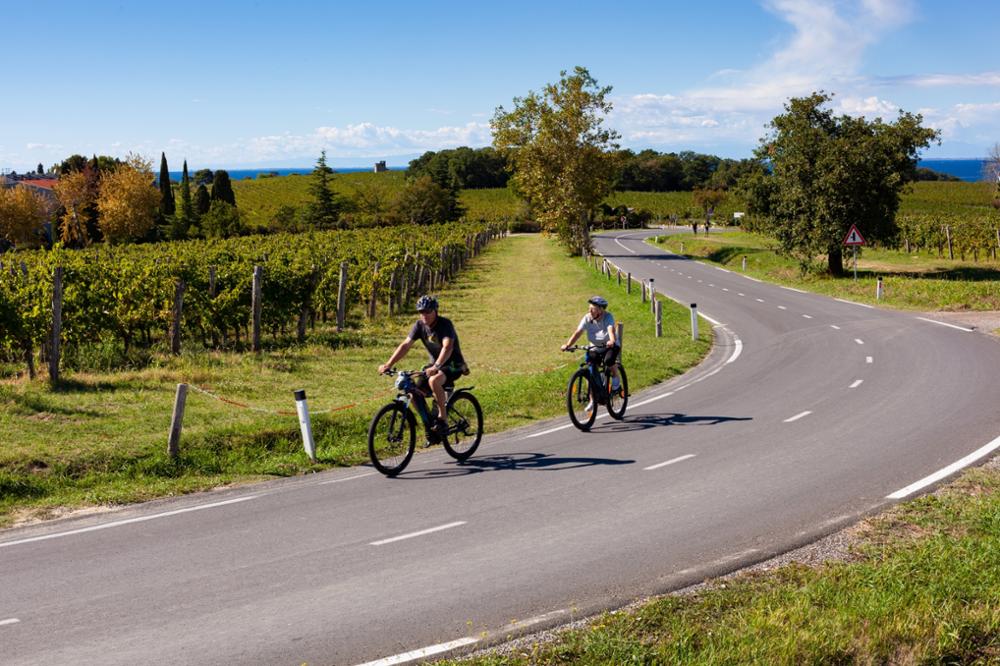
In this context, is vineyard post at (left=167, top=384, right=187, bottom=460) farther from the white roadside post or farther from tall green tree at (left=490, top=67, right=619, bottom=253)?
tall green tree at (left=490, top=67, right=619, bottom=253)

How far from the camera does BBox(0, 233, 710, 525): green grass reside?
1063cm

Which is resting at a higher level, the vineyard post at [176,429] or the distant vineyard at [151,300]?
the distant vineyard at [151,300]

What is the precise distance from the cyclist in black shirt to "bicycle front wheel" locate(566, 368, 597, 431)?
2.35 meters

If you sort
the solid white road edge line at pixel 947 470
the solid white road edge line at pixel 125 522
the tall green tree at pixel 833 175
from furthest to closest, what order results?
the tall green tree at pixel 833 175 → the solid white road edge line at pixel 947 470 → the solid white road edge line at pixel 125 522

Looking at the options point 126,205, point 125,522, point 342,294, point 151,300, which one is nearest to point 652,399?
point 125,522

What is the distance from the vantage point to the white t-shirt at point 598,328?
13203mm

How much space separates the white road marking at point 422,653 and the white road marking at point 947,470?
5.47 meters

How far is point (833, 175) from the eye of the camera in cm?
3850

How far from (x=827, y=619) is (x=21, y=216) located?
88204mm

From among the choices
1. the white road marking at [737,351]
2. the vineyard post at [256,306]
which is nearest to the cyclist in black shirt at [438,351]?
the white road marking at [737,351]

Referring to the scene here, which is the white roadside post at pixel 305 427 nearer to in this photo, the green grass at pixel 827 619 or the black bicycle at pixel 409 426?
the black bicycle at pixel 409 426

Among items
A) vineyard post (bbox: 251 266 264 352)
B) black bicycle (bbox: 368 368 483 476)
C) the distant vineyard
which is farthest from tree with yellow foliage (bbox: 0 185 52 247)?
black bicycle (bbox: 368 368 483 476)

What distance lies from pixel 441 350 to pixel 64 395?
27.6 feet

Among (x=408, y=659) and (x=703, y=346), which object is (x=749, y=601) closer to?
(x=408, y=659)
